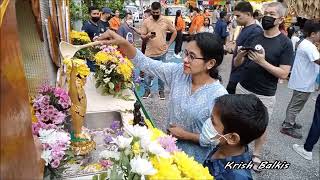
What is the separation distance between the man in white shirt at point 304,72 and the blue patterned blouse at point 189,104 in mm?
2419

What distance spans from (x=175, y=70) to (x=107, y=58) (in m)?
1.13

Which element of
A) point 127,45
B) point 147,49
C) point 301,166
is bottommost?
point 301,166

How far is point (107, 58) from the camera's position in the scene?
305cm

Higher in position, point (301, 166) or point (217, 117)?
point (217, 117)

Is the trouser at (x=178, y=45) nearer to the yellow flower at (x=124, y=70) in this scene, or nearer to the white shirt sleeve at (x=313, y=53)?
the white shirt sleeve at (x=313, y=53)

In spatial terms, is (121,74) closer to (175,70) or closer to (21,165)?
(175,70)

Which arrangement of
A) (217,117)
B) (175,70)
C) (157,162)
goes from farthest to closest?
(175,70), (217,117), (157,162)

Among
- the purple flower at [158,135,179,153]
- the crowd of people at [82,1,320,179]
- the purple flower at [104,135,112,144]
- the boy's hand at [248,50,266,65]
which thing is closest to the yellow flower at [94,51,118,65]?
the crowd of people at [82,1,320,179]

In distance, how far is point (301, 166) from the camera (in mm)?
3473

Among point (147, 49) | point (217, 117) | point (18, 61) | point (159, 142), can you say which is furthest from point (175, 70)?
point (147, 49)

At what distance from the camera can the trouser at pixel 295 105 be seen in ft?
13.6

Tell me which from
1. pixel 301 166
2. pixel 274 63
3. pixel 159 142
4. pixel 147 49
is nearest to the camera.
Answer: pixel 159 142

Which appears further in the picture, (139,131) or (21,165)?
(139,131)

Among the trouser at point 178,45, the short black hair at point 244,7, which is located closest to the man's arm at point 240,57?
the short black hair at point 244,7
